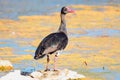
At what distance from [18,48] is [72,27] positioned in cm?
560

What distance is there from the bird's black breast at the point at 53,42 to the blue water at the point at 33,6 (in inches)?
583

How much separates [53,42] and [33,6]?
785 inches

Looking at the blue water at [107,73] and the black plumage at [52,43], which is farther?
the blue water at [107,73]

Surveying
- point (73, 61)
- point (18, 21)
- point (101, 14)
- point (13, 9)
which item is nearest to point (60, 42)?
point (73, 61)

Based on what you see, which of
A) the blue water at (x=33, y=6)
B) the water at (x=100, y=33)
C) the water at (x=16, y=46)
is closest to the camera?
the water at (x=16, y=46)

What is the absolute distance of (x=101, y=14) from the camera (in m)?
30.0

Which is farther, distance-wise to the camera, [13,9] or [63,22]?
[13,9]

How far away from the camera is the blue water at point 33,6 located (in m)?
31.3

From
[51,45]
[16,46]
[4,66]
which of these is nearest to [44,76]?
[51,45]

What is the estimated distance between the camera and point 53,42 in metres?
14.7

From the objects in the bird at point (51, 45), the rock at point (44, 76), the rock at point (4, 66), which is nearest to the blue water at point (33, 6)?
the rock at point (4, 66)

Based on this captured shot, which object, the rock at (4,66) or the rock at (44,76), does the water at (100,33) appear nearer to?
the rock at (4,66)

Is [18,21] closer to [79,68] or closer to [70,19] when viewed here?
[70,19]

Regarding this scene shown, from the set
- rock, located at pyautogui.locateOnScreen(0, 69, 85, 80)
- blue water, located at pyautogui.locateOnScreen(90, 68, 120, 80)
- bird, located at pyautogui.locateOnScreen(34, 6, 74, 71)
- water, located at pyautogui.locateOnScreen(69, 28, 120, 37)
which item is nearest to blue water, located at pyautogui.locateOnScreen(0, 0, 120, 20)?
water, located at pyautogui.locateOnScreen(69, 28, 120, 37)
